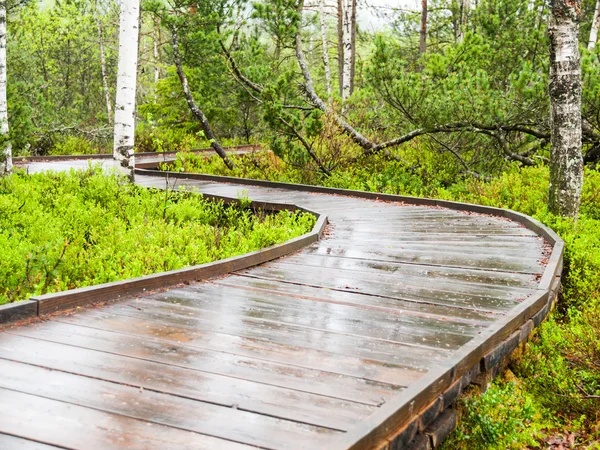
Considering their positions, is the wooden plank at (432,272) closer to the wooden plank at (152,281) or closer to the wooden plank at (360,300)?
the wooden plank at (152,281)

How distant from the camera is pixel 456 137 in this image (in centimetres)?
1435

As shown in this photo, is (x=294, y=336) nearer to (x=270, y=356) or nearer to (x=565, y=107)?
(x=270, y=356)

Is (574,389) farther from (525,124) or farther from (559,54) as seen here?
(525,124)

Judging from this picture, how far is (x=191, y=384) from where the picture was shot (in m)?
3.05

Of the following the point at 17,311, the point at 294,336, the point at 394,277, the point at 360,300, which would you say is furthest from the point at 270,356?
the point at 394,277

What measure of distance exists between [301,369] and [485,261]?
3932 millimetres

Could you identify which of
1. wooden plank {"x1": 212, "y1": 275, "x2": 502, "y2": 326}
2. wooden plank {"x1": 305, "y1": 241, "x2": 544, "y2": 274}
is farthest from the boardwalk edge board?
wooden plank {"x1": 305, "y1": 241, "x2": 544, "y2": 274}

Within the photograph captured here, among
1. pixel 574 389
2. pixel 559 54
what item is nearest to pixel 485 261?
pixel 574 389

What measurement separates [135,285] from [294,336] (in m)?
1.66

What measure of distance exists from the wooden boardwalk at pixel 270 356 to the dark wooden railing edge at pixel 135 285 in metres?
0.13

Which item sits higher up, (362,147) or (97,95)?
(97,95)

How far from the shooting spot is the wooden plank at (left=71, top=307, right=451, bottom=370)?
11.8 feet

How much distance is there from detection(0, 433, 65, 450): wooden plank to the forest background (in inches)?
103

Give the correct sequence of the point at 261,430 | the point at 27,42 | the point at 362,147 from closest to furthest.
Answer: the point at 261,430 → the point at 362,147 → the point at 27,42
